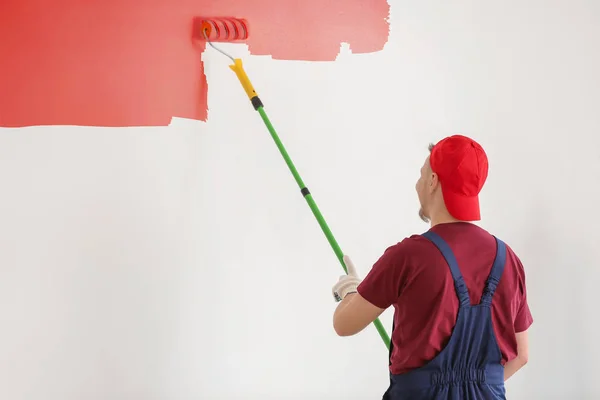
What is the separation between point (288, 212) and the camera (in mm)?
2080

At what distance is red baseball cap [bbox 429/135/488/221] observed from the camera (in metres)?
1.38

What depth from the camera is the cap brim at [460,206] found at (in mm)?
1398

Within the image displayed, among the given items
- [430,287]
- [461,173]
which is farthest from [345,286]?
[461,173]

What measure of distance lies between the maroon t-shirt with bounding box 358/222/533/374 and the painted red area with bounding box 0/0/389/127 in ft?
2.97

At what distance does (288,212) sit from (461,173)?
80 centimetres

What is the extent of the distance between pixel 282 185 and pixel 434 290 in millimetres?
843

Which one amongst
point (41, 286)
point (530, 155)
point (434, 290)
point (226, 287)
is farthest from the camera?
point (530, 155)

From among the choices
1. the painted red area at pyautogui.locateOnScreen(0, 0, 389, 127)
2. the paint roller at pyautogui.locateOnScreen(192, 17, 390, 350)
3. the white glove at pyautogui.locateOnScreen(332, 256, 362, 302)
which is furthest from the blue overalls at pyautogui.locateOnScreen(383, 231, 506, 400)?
the painted red area at pyautogui.locateOnScreen(0, 0, 389, 127)

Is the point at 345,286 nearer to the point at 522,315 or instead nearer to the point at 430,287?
the point at 430,287

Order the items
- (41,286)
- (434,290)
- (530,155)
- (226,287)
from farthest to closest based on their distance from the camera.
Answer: (530,155)
(226,287)
(41,286)
(434,290)

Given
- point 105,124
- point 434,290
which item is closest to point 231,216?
point 105,124

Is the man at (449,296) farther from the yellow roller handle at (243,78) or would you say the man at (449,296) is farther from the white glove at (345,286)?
the yellow roller handle at (243,78)

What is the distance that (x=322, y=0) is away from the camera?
6.93 ft

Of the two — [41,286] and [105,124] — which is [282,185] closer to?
[105,124]
